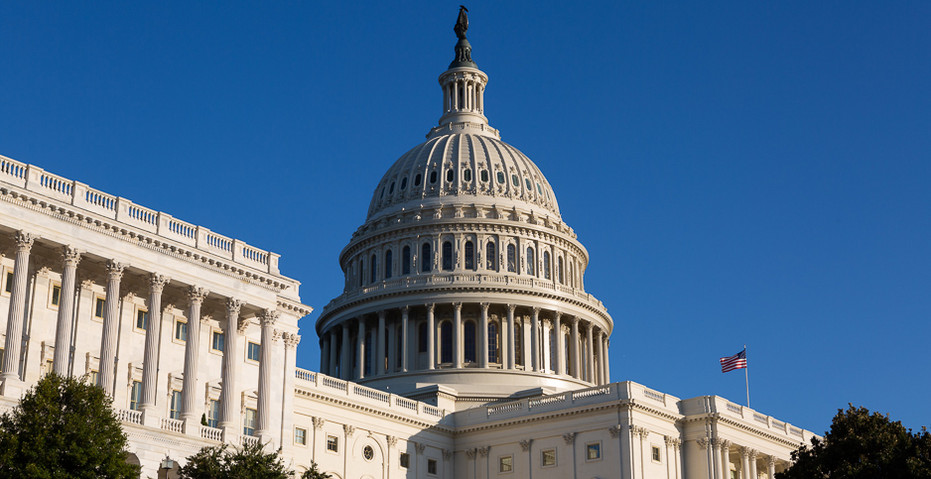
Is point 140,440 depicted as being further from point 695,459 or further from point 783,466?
point 783,466

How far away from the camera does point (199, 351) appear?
6675 cm

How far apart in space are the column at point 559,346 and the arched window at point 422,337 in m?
11.7

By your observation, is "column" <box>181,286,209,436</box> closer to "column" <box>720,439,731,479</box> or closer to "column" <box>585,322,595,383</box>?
"column" <box>720,439,731,479</box>

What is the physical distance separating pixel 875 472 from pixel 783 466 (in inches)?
1420

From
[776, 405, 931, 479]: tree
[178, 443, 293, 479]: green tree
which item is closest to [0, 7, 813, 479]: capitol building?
[178, 443, 293, 479]: green tree

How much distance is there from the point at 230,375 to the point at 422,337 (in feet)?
160

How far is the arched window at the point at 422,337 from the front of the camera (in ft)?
373

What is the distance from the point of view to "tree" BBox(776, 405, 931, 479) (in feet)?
206

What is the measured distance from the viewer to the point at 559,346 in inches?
4496

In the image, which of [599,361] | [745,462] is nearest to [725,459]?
[745,462]

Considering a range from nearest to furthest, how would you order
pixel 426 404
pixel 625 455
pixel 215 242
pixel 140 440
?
pixel 140 440 → pixel 215 242 → pixel 625 455 → pixel 426 404

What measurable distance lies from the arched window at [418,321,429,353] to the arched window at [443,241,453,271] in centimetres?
572

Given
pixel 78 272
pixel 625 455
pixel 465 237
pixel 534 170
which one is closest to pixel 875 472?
pixel 625 455

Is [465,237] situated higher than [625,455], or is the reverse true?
[465,237]
